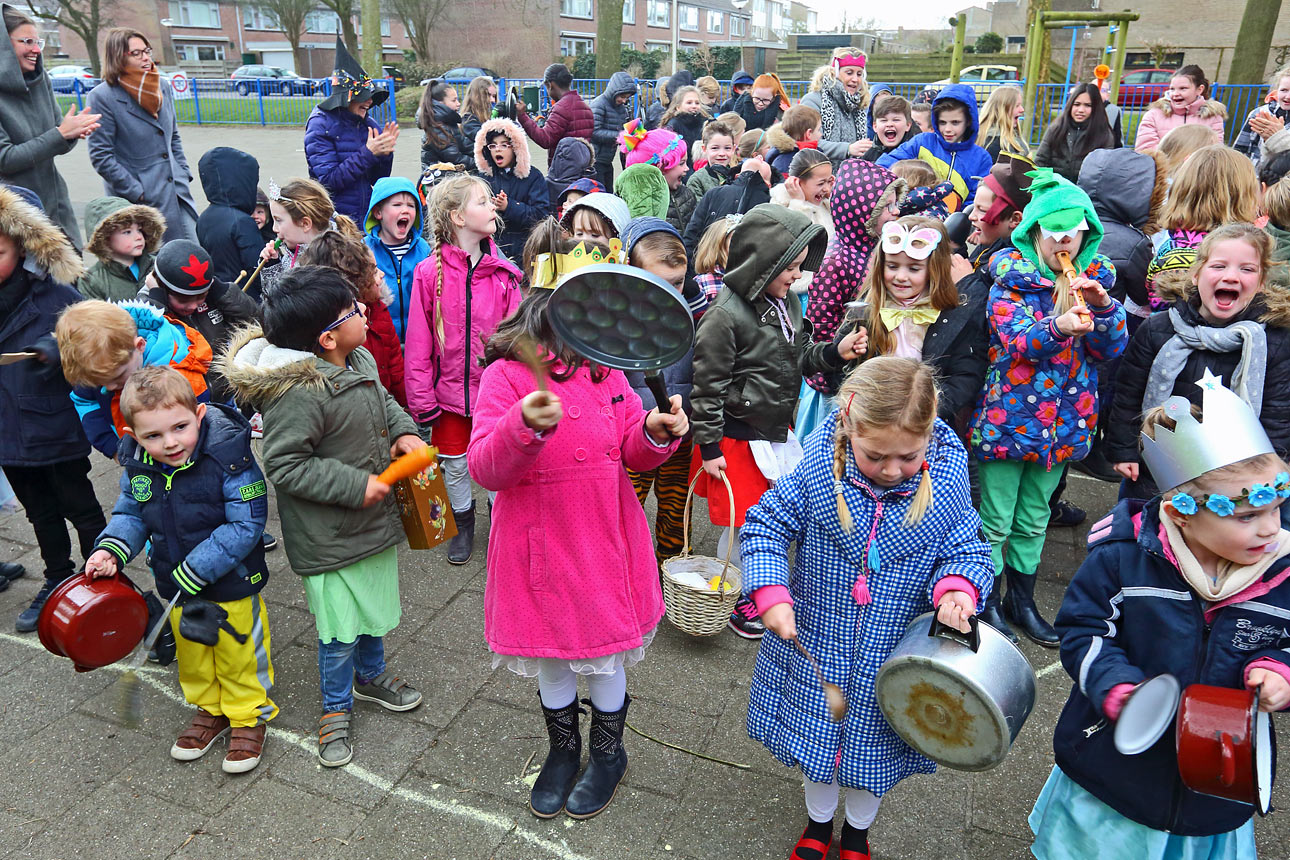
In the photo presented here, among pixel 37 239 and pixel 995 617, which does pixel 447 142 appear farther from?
pixel 995 617

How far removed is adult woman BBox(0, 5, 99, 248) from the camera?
18.3 ft

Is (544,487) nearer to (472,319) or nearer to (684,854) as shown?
(684,854)

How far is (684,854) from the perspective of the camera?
2891mm

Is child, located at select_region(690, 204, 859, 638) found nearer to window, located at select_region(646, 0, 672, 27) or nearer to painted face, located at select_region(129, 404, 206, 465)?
painted face, located at select_region(129, 404, 206, 465)

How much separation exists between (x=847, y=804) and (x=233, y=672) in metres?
2.19

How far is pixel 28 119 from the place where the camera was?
590 centimetres

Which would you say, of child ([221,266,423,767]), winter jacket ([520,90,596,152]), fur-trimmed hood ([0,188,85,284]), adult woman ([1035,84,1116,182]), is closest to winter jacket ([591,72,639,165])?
winter jacket ([520,90,596,152])

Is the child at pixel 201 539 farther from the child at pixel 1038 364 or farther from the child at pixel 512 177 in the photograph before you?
the child at pixel 512 177

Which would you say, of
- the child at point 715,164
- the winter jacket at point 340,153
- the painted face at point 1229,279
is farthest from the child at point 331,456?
the child at point 715,164

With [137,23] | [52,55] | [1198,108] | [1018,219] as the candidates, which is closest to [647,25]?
[137,23]

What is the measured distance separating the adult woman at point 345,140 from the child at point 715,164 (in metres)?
2.35

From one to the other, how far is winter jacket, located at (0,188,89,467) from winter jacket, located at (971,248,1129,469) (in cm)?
393

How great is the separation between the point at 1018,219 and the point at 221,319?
3.83 metres

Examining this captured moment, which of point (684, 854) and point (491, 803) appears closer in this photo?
point (684, 854)
